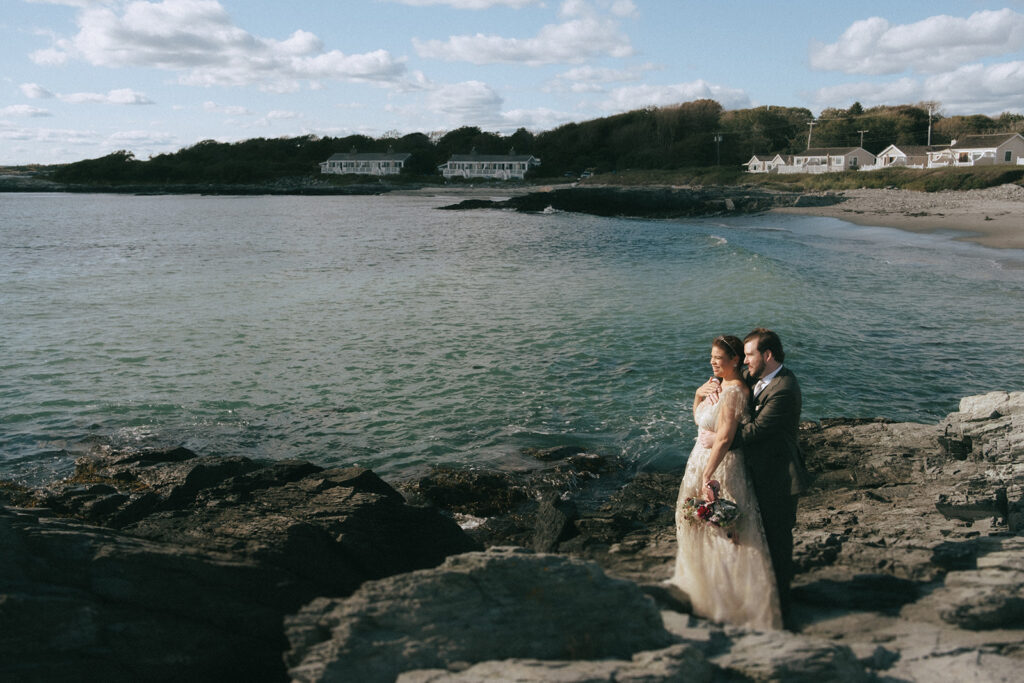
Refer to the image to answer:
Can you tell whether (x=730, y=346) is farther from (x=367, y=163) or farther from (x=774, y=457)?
(x=367, y=163)

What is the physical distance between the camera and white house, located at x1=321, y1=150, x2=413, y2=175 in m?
137

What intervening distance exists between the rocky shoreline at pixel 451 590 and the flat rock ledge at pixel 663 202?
62.7 m

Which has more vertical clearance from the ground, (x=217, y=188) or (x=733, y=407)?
(x=217, y=188)

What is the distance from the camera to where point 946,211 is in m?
51.4

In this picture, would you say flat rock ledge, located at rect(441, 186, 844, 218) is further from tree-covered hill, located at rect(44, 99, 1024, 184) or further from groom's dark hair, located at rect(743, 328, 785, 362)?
groom's dark hair, located at rect(743, 328, 785, 362)

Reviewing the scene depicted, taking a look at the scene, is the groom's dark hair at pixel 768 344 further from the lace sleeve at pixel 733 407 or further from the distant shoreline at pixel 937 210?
the distant shoreline at pixel 937 210

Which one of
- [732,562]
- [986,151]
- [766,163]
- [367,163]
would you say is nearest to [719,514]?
[732,562]

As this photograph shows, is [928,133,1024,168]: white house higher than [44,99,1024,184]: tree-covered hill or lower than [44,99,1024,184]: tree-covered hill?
lower

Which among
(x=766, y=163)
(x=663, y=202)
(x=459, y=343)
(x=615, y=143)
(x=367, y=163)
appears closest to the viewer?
(x=459, y=343)

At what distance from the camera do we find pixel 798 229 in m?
52.5

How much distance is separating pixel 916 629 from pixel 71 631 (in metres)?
5.70

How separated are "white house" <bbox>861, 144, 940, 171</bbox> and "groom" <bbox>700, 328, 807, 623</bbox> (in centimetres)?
9621

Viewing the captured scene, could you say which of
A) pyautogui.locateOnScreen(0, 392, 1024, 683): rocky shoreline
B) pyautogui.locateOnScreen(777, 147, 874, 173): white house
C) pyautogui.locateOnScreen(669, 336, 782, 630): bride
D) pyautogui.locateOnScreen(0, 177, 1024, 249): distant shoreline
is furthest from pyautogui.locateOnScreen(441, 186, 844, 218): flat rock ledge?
pyautogui.locateOnScreen(669, 336, 782, 630): bride

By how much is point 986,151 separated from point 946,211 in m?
38.5
